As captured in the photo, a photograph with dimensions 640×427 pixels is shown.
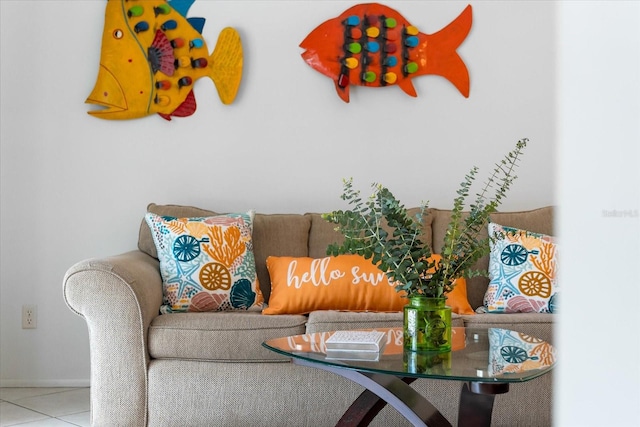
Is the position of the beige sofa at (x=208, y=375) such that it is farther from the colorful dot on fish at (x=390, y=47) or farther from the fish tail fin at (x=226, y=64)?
the colorful dot on fish at (x=390, y=47)

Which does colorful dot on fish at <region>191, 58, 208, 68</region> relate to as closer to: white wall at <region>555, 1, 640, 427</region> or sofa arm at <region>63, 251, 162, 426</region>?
sofa arm at <region>63, 251, 162, 426</region>

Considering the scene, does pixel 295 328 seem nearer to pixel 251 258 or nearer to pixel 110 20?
pixel 251 258

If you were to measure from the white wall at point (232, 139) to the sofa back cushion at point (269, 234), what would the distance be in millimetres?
293

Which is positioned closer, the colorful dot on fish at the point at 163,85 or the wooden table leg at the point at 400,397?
the wooden table leg at the point at 400,397

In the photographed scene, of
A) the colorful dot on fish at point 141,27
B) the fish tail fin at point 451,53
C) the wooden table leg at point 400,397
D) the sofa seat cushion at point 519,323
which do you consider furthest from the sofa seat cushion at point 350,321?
the colorful dot on fish at point 141,27

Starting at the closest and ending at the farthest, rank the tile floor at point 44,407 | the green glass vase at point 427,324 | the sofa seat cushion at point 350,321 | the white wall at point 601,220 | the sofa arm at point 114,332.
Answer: the white wall at point 601,220
the green glass vase at point 427,324
the sofa arm at point 114,332
the sofa seat cushion at point 350,321
the tile floor at point 44,407

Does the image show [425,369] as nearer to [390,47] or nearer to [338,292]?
[338,292]

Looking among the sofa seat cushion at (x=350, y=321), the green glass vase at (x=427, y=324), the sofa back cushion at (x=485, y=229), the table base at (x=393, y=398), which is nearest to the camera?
the table base at (x=393, y=398)

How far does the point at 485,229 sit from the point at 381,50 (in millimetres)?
981

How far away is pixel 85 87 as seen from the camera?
134 inches

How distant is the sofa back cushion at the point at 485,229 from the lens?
3026 millimetres

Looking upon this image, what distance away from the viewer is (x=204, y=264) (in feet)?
9.31

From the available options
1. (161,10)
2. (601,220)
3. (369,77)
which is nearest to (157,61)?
(161,10)

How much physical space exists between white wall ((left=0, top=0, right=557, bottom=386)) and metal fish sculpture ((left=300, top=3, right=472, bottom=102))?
48 mm
